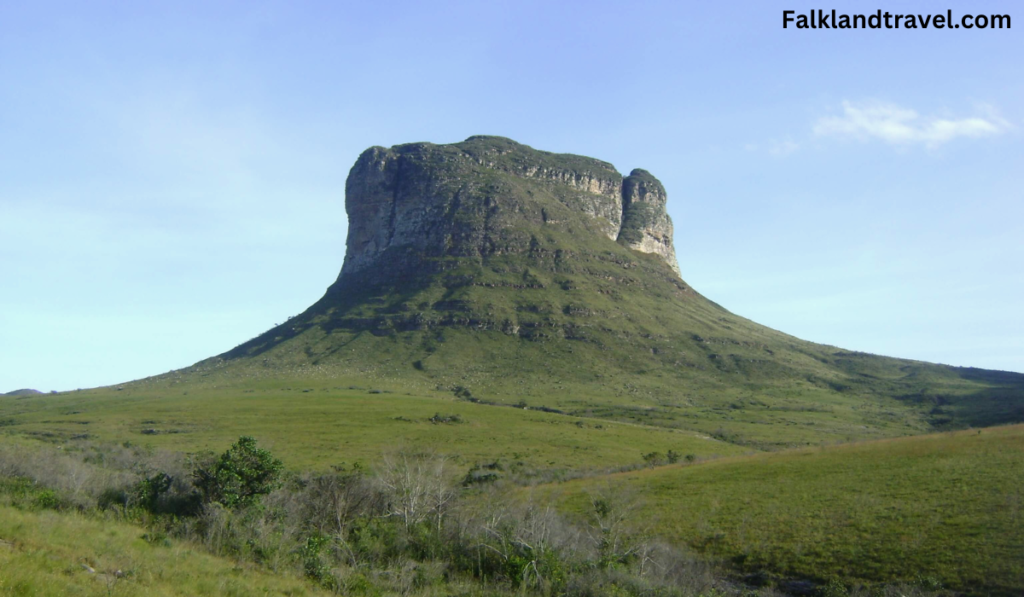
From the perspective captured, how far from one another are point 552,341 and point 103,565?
441ft

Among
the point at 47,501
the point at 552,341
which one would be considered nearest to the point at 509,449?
the point at 47,501

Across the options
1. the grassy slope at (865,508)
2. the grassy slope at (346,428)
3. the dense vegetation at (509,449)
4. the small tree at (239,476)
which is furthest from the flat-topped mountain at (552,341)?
the small tree at (239,476)

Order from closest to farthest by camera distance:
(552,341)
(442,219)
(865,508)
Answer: (865,508) → (552,341) → (442,219)

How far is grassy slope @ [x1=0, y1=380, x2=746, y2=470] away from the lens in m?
79.0

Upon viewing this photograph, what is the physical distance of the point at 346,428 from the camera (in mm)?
92375

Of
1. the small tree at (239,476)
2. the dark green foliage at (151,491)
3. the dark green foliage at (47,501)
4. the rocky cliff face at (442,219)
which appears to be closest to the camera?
the dark green foliage at (47,501)

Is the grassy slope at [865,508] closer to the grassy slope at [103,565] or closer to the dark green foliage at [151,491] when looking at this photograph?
the grassy slope at [103,565]

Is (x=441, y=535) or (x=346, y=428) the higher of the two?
(x=441, y=535)

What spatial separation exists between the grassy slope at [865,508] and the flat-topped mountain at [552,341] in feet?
132

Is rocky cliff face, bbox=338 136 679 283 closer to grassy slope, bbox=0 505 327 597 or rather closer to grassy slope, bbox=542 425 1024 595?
grassy slope, bbox=542 425 1024 595

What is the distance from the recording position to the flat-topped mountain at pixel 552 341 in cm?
12356

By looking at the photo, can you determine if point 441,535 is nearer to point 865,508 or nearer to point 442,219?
point 865,508

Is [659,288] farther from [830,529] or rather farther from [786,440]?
[830,529]

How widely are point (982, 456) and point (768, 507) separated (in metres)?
17.2
